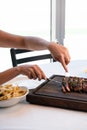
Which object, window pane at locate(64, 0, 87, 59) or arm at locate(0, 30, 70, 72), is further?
window pane at locate(64, 0, 87, 59)

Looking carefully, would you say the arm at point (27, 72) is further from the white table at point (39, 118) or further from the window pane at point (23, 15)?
the window pane at point (23, 15)

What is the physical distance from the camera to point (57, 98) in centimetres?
106

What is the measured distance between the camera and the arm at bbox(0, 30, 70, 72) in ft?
4.10

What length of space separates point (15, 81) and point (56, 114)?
1.64ft

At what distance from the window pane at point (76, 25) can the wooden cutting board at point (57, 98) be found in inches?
84.8

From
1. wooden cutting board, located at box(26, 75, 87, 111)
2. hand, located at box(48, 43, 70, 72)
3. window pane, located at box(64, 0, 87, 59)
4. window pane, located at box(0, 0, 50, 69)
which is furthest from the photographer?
window pane, located at box(0, 0, 50, 69)

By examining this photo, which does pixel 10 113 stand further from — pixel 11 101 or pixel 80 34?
pixel 80 34

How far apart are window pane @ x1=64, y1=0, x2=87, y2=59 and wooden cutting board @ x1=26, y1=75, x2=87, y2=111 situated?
2.15 meters

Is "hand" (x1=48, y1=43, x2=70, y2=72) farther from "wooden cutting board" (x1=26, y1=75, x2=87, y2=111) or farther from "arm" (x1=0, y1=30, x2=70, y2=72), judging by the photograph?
"wooden cutting board" (x1=26, y1=75, x2=87, y2=111)

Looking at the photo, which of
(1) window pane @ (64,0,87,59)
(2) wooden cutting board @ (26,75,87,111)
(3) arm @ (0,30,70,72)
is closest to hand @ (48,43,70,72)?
(3) arm @ (0,30,70,72)

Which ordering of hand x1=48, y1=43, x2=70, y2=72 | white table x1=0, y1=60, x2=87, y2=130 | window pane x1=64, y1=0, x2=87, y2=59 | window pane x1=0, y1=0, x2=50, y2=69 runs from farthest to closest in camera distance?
window pane x1=0, y1=0, x2=50, y2=69
window pane x1=64, y1=0, x2=87, y2=59
hand x1=48, y1=43, x2=70, y2=72
white table x1=0, y1=60, x2=87, y2=130

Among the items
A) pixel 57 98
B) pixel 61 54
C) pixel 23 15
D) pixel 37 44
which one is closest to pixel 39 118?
pixel 57 98

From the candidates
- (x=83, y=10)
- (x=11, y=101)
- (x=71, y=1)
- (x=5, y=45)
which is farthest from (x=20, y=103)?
(x=83, y=10)

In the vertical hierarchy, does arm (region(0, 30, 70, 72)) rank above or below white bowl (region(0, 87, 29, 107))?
above
